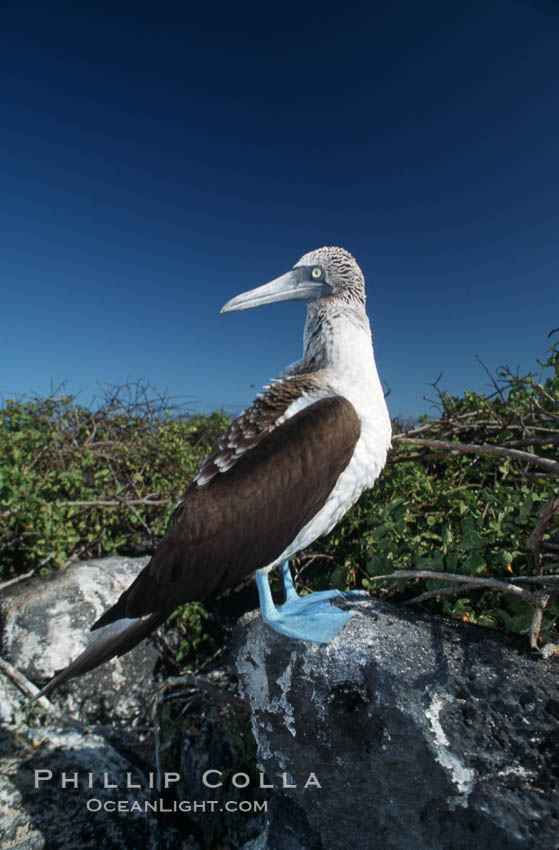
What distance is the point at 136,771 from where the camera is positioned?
238cm

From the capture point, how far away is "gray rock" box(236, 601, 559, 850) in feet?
4.17

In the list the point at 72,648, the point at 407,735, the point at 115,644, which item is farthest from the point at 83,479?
the point at 407,735

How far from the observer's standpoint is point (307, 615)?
5.80 ft

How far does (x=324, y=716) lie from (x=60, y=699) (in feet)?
7.10

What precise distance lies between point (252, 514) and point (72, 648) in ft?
6.75

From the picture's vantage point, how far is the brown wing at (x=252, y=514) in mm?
1759

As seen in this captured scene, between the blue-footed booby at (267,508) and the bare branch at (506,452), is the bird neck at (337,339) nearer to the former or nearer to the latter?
the blue-footed booby at (267,508)

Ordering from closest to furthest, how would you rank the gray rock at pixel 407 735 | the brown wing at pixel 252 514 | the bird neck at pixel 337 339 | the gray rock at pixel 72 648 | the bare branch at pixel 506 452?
the gray rock at pixel 407 735
the bare branch at pixel 506 452
the brown wing at pixel 252 514
the bird neck at pixel 337 339
the gray rock at pixel 72 648

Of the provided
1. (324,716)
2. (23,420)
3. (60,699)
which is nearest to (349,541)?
(324,716)

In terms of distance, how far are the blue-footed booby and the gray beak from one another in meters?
0.69

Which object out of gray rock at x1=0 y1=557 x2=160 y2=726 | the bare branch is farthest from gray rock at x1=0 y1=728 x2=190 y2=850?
the bare branch

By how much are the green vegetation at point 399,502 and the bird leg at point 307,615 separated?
11.0 inches

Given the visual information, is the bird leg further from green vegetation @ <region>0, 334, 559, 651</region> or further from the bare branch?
the bare branch

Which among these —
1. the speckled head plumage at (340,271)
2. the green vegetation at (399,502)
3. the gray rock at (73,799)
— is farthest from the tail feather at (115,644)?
the speckled head plumage at (340,271)
